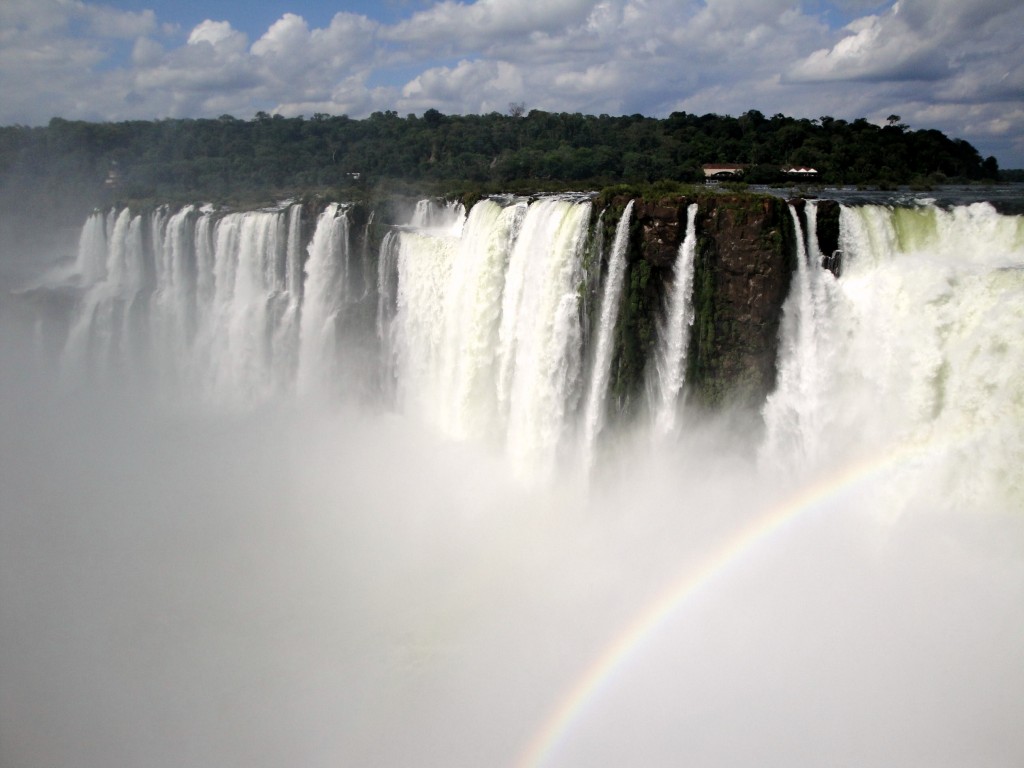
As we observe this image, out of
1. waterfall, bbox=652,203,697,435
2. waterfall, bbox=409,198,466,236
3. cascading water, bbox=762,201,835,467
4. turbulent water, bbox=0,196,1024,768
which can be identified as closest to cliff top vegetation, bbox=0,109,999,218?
waterfall, bbox=409,198,466,236

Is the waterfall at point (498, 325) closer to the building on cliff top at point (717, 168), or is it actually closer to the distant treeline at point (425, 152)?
the distant treeline at point (425, 152)

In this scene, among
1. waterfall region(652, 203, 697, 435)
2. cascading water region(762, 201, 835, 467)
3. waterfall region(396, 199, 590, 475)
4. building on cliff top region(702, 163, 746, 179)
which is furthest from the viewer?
building on cliff top region(702, 163, 746, 179)

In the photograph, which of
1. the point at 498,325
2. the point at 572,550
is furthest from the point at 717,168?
the point at 572,550

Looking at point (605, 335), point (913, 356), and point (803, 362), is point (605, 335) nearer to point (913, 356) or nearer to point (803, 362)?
point (803, 362)

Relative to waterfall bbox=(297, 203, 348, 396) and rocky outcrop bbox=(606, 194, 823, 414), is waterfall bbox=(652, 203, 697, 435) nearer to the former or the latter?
rocky outcrop bbox=(606, 194, 823, 414)

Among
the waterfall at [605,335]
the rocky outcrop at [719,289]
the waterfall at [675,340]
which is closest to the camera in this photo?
the rocky outcrop at [719,289]

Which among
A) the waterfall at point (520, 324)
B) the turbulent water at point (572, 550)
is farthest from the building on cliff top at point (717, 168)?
the turbulent water at point (572, 550)
